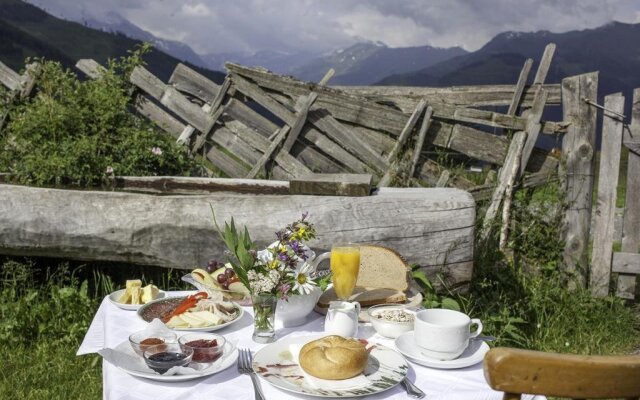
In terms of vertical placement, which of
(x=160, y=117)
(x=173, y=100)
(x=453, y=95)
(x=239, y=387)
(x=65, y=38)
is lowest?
(x=239, y=387)

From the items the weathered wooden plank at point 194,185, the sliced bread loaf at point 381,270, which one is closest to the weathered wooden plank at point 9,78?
the weathered wooden plank at point 194,185

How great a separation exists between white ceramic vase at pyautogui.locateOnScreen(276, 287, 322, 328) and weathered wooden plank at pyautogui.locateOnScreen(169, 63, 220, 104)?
568 cm

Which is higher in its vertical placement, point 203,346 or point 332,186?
point 332,186

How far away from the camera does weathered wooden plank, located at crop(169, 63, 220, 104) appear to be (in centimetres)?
769

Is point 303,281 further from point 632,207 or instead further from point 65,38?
point 65,38

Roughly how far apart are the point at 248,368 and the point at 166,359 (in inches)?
9.8

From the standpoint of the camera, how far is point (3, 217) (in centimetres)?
439

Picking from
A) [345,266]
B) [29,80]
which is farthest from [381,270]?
[29,80]

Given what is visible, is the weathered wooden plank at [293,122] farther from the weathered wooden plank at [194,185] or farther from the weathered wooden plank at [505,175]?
the weathered wooden plank at [194,185]

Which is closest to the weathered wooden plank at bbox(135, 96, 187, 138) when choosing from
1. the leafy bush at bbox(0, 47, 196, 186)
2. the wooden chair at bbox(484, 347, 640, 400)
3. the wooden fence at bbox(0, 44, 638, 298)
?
the wooden fence at bbox(0, 44, 638, 298)

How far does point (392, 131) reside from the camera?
21.7ft

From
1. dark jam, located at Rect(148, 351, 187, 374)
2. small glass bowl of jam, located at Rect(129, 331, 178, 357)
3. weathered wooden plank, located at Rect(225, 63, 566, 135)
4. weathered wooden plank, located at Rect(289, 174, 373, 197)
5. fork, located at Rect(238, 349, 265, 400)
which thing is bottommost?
fork, located at Rect(238, 349, 265, 400)

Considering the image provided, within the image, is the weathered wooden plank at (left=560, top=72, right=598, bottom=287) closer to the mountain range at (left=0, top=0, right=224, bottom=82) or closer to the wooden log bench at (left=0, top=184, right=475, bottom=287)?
the wooden log bench at (left=0, top=184, right=475, bottom=287)

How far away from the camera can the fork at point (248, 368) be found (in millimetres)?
1776
